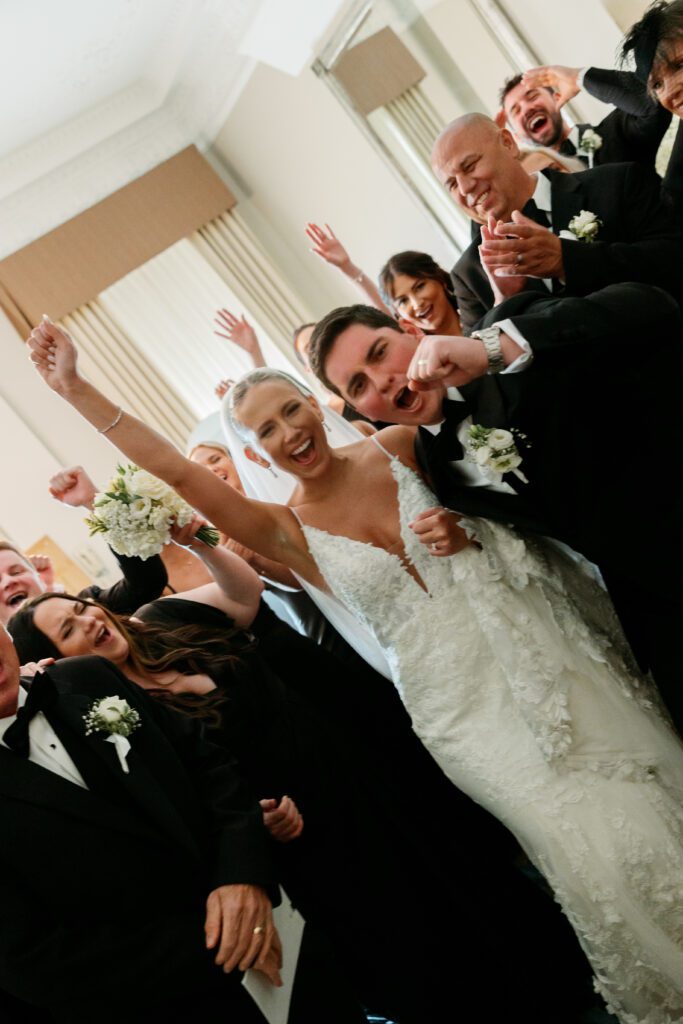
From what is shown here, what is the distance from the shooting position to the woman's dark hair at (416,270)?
392cm

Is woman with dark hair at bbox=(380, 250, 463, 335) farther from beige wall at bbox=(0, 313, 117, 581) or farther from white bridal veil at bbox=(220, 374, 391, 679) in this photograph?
beige wall at bbox=(0, 313, 117, 581)

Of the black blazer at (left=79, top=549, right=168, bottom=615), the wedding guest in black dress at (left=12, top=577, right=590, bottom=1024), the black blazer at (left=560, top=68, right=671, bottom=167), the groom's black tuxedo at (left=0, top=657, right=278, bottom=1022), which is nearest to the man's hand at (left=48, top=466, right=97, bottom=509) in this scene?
the black blazer at (left=79, top=549, right=168, bottom=615)

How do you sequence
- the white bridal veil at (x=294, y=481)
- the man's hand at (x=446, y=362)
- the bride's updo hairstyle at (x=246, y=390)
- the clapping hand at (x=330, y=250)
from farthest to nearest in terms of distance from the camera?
the clapping hand at (x=330, y=250) → the white bridal veil at (x=294, y=481) → the bride's updo hairstyle at (x=246, y=390) → the man's hand at (x=446, y=362)

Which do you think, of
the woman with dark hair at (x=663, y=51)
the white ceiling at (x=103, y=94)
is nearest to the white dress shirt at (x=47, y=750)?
the woman with dark hair at (x=663, y=51)

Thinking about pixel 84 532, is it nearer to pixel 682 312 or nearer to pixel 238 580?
pixel 238 580

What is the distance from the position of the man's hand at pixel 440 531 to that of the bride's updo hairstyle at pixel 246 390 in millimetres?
602

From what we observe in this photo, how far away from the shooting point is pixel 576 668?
251 centimetres

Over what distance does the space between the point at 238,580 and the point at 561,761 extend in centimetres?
127

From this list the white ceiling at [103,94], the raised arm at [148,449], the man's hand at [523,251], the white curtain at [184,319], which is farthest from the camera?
the white curtain at [184,319]

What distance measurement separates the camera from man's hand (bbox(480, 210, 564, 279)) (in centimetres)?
244

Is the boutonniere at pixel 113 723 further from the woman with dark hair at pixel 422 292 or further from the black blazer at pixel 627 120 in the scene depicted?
the black blazer at pixel 627 120

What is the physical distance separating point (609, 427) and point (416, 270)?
1796 mm

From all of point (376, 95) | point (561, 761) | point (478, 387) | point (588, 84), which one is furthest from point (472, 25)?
point (561, 761)

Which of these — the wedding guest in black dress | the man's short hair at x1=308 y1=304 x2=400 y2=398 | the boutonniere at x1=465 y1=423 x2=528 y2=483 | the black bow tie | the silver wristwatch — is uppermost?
the man's short hair at x1=308 y1=304 x2=400 y2=398
